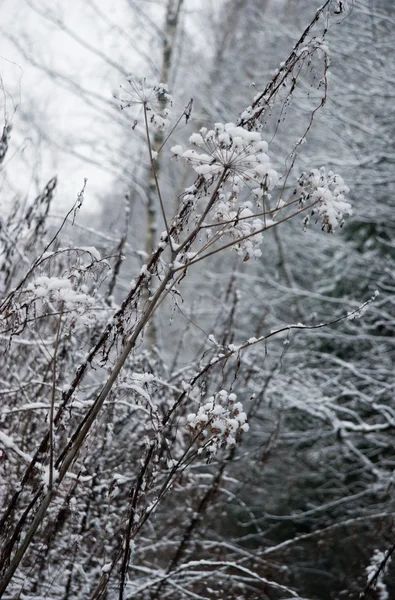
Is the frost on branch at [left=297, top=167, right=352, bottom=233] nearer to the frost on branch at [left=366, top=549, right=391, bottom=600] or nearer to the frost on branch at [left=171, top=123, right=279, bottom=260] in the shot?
the frost on branch at [left=171, top=123, right=279, bottom=260]

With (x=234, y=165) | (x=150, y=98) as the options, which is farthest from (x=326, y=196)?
(x=150, y=98)

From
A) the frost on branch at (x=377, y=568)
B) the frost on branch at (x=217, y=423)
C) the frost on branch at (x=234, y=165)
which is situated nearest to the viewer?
the frost on branch at (x=234, y=165)

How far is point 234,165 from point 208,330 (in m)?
2.59

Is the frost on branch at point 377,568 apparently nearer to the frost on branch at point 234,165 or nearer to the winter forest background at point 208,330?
the winter forest background at point 208,330

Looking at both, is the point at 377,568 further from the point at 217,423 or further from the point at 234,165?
the point at 234,165

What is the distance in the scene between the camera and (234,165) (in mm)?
1409

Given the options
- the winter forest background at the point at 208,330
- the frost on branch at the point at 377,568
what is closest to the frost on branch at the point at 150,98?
the winter forest background at the point at 208,330

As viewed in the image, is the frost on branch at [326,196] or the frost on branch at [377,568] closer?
the frost on branch at [326,196]

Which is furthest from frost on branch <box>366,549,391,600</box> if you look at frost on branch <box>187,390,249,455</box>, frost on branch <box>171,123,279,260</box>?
frost on branch <box>171,123,279,260</box>

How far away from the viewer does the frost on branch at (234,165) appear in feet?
4.47

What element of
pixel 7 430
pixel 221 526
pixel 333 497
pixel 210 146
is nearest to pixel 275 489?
pixel 333 497

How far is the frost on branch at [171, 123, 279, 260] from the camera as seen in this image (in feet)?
4.47

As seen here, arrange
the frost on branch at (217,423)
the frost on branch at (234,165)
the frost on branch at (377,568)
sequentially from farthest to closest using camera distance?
1. the frost on branch at (377,568)
2. the frost on branch at (217,423)
3. the frost on branch at (234,165)

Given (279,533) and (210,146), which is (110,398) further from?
(279,533)
